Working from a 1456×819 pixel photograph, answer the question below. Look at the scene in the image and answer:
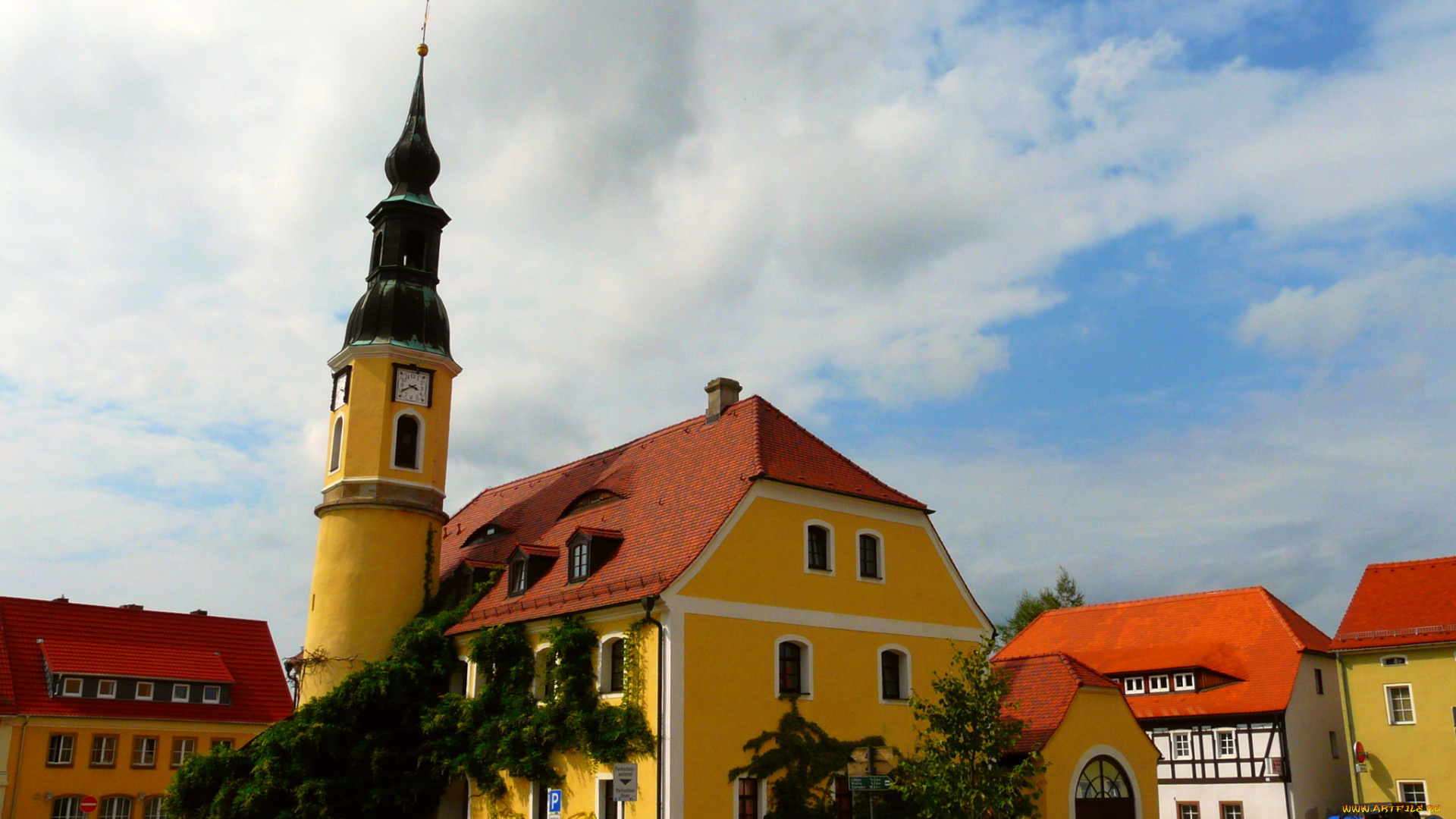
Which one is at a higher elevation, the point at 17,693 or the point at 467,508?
the point at 467,508

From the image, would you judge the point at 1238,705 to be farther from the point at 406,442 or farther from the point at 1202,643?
the point at 406,442

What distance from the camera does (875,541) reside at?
28781 mm

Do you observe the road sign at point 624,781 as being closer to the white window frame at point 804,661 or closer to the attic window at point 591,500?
the white window frame at point 804,661

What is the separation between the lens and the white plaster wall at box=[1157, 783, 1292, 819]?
38281 millimetres

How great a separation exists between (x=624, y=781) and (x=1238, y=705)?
29074mm

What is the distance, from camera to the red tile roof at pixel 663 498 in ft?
85.8

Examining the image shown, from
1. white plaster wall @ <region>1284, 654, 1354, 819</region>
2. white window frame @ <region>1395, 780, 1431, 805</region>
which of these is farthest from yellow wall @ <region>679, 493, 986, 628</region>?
white window frame @ <region>1395, 780, 1431, 805</region>

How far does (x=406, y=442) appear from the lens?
33.9m

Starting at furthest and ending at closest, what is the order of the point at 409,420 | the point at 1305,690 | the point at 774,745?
the point at 1305,690
the point at 409,420
the point at 774,745

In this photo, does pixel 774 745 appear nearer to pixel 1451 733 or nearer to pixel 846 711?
pixel 846 711

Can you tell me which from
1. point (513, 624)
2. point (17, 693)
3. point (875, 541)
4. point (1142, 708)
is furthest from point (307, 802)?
point (1142, 708)

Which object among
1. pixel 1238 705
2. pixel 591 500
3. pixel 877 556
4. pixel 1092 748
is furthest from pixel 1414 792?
pixel 591 500

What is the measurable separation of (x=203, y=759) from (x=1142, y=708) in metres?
30.0

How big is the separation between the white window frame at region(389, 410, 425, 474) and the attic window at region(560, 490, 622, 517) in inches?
176
